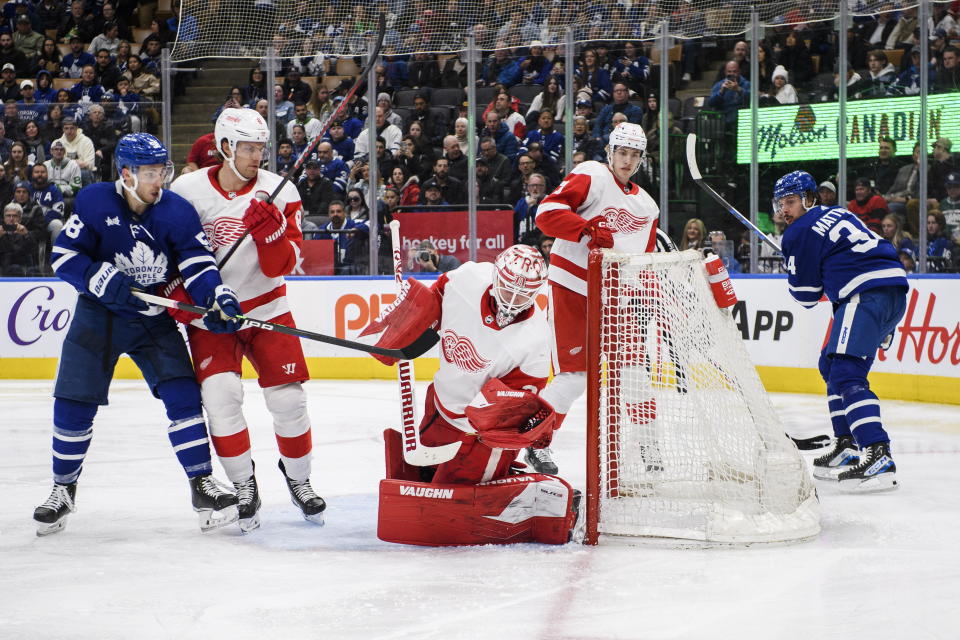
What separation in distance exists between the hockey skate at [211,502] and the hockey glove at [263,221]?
0.71 metres

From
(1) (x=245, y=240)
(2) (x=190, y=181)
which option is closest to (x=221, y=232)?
(1) (x=245, y=240)

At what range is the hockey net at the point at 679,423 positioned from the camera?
3.20 meters

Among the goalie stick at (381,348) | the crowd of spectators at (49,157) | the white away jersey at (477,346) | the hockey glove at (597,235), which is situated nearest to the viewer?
the white away jersey at (477,346)

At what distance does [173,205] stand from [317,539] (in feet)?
3.44

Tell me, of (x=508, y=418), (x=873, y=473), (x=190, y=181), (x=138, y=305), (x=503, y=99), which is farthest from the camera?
(x=503, y=99)

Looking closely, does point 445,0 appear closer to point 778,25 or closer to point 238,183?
point 778,25

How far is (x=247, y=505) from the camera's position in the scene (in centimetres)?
333

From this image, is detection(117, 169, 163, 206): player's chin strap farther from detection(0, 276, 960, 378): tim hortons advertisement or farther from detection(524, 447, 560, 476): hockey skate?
detection(0, 276, 960, 378): tim hortons advertisement

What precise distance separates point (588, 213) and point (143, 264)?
1.71m

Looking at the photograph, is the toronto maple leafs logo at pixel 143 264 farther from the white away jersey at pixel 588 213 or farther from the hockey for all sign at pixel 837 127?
the hockey for all sign at pixel 837 127

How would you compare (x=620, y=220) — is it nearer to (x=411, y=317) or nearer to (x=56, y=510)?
(x=411, y=317)

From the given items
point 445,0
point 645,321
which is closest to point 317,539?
point 645,321

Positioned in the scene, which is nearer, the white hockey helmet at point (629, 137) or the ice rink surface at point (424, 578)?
the ice rink surface at point (424, 578)

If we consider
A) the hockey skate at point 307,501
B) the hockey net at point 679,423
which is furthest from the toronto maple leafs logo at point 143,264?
the hockey net at point 679,423
